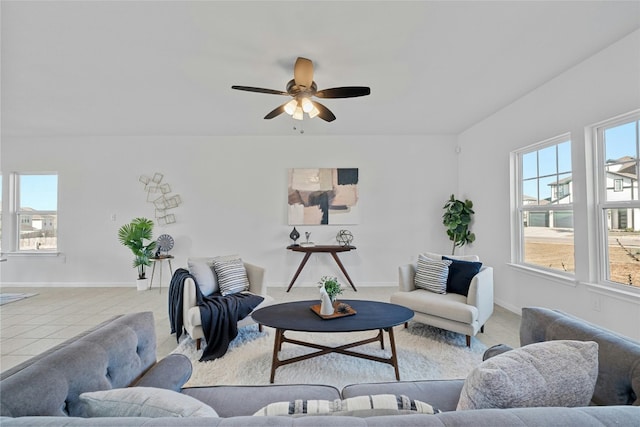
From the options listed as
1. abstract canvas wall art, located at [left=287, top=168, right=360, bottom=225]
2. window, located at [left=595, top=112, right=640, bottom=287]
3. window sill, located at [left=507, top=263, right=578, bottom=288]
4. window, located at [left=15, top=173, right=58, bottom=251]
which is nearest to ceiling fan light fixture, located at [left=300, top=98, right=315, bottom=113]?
abstract canvas wall art, located at [left=287, top=168, right=360, bottom=225]

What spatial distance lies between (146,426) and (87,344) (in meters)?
0.68

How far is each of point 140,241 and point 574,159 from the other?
5862 mm

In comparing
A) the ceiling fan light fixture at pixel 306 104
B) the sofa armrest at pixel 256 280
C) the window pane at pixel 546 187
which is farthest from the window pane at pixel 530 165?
the sofa armrest at pixel 256 280

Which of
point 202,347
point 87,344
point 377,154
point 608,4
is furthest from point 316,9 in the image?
point 377,154

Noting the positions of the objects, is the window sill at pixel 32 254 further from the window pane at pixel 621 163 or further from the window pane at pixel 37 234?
the window pane at pixel 621 163

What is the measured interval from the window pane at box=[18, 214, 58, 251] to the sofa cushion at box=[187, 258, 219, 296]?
411 centimetres

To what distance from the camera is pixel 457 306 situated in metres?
2.66

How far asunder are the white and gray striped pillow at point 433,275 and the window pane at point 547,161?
5.37 feet

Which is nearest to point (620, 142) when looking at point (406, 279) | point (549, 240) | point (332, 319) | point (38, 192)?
point (549, 240)

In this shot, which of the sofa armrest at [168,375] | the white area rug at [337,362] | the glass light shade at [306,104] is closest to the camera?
the sofa armrest at [168,375]

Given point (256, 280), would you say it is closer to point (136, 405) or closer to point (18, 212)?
point (136, 405)

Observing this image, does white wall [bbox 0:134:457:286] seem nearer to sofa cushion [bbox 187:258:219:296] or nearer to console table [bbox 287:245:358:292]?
console table [bbox 287:245:358:292]

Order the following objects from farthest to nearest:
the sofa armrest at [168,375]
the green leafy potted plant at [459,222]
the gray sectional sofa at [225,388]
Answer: the green leafy potted plant at [459,222] < the sofa armrest at [168,375] < the gray sectional sofa at [225,388]

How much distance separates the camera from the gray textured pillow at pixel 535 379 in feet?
2.84
